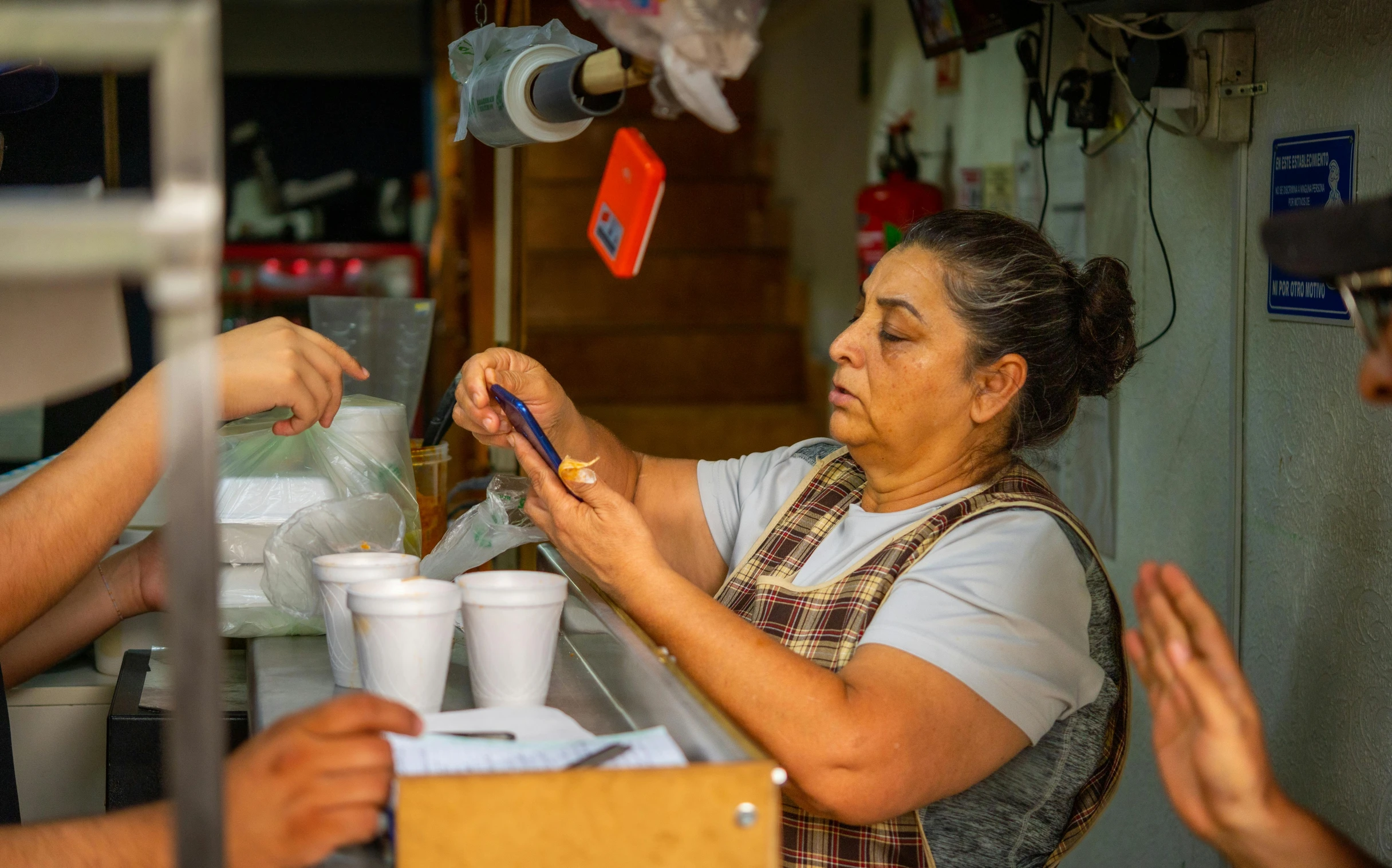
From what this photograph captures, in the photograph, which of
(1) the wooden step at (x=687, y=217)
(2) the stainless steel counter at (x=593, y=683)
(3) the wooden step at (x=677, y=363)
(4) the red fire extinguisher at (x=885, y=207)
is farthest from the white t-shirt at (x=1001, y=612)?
(1) the wooden step at (x=687, y=217)

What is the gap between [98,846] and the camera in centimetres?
98

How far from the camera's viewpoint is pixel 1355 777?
1599mm

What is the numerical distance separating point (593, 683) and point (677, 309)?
389 cm

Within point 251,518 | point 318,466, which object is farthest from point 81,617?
point 318,466

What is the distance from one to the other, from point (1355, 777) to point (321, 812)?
1293mm

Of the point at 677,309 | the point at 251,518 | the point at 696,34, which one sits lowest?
the point at 251,518

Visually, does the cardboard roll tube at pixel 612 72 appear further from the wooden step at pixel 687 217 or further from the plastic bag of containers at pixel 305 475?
the wooden step at pixel 687 217

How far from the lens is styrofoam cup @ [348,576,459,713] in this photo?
1145 mm

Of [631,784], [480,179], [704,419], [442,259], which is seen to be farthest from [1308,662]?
[442,259]

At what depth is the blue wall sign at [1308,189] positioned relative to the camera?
1.64 metres

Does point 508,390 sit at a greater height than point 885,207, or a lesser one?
lesser

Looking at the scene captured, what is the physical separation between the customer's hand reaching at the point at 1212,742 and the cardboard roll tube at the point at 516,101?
0.84 meters

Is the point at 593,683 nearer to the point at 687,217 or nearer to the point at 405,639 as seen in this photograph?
the point at 405,639

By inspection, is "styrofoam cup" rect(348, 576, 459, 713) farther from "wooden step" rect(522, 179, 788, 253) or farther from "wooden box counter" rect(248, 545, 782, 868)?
"wooden step" rect(522, 179, 788, 253)
